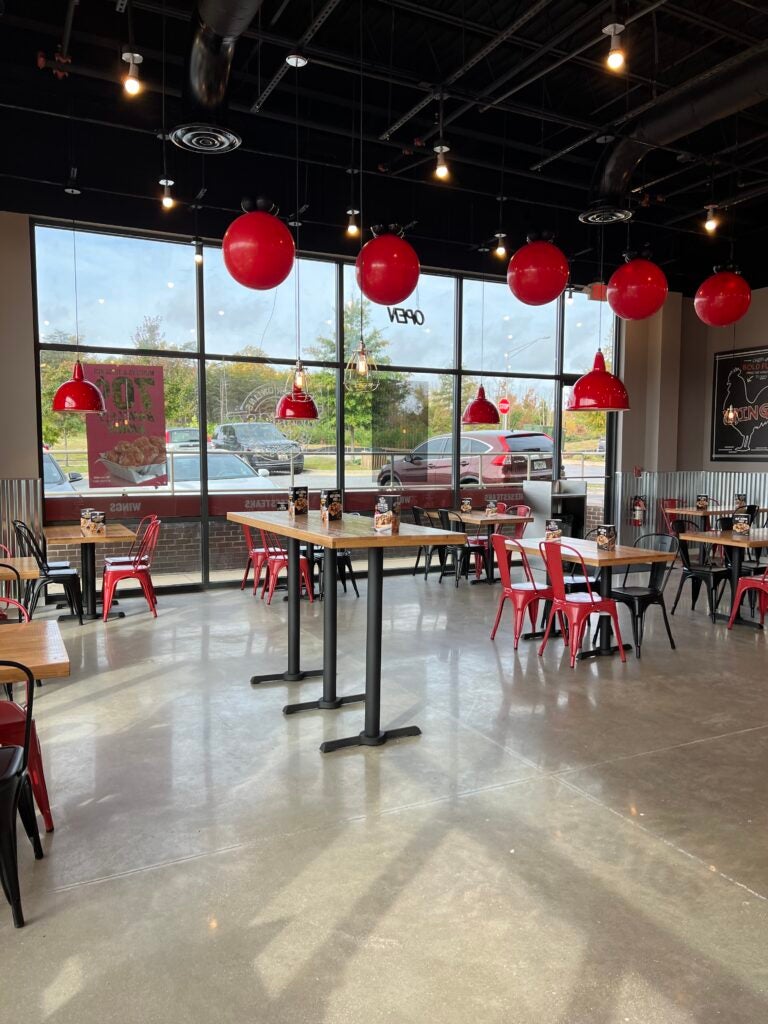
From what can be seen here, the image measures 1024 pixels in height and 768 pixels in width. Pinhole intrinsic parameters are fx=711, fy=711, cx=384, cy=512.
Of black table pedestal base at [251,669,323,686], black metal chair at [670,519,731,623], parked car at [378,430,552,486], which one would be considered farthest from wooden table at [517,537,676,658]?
parked car at [378,430,552,486]

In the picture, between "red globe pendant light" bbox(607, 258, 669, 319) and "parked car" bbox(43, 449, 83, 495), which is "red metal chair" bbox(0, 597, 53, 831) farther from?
"parked car" bbox(43, 449, 83, 495)

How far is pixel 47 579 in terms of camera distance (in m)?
6.54

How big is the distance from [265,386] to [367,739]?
5789mm

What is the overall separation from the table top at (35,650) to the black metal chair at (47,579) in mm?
3513

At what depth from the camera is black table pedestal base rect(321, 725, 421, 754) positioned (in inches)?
149

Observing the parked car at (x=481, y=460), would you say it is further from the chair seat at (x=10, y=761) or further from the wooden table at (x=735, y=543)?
the chair seat at (x=10, y=761)

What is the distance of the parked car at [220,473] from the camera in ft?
27.5

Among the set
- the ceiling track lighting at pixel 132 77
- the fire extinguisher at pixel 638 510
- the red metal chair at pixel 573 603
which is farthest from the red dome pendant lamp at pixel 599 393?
the fire extinguisher at pixel 638 510

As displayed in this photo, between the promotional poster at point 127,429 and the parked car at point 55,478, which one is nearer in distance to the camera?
the parked car at point 55,478

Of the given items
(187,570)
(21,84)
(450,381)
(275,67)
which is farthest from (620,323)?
(21,84)

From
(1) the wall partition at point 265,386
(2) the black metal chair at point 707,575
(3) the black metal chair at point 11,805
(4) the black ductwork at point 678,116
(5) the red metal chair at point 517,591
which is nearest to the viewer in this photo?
(3) the black metal chair at point 11,805

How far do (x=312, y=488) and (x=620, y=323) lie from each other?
Answer: 18.0ft

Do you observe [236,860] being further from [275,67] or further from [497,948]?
[275,67]

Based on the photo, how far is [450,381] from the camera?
9883 millimetres
